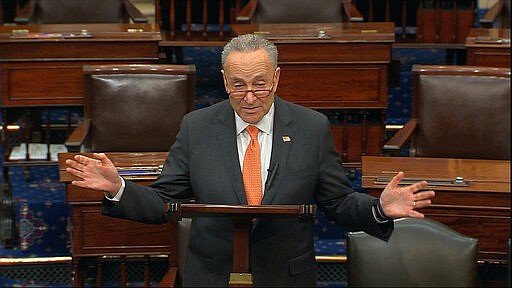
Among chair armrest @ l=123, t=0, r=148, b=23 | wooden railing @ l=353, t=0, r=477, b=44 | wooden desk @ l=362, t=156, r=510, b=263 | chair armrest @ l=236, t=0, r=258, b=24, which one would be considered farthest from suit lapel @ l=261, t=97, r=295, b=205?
wooden railing @ l=353, t=0, r=477, b=44

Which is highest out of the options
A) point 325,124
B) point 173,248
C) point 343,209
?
point 325,124

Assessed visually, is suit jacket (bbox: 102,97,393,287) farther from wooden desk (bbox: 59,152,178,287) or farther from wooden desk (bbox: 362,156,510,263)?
wooden desk (bbox: 59,152,178,287)

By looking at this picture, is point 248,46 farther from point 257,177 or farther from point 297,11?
point 297,11

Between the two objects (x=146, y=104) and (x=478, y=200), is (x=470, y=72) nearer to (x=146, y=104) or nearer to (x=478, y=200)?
(x=478, y=200)

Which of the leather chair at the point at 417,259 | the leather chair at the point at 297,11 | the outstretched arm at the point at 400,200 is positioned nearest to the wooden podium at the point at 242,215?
the outstretched arm at the point at 400,200

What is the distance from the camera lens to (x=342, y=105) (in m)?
2.72

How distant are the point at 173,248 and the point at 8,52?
1166 millimetres

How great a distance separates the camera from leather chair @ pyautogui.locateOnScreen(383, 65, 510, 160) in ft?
7.55

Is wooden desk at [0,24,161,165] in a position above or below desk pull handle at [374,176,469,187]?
above

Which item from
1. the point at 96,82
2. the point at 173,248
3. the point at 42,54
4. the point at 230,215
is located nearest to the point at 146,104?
the point at 96,82

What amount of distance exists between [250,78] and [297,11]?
5.82 ft

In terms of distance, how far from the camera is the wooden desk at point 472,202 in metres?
1.92

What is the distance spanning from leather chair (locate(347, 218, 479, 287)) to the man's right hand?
0.43 meters

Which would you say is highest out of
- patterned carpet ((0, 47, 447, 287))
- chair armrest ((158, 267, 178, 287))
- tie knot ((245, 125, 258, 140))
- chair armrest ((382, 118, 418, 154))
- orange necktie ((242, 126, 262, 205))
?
tie knot ((245, 125, 258, 140))
